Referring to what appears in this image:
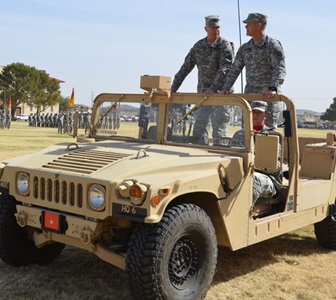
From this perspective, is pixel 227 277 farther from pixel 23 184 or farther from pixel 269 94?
pixel 23 184

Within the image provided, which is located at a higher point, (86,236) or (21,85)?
(21,85)

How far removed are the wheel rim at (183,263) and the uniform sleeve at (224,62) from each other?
2458mm

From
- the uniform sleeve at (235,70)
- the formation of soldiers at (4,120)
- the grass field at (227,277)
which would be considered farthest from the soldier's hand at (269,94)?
the formation of soldiers at (4,120)

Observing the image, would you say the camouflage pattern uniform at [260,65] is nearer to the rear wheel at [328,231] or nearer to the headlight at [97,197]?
the rear wheel at [328,231]

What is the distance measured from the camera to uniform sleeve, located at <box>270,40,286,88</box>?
5.33 meters

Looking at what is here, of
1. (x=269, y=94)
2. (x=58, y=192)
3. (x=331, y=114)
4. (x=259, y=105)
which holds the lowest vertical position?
(x=58, y=192)

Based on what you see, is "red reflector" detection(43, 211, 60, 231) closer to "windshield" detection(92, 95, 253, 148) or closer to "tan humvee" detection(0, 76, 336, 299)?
"tan humvee" detection(0, 76, 336, 299)

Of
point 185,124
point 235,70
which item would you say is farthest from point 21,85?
point 185,124

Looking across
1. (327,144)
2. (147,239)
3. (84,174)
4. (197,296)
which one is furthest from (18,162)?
(327,144)

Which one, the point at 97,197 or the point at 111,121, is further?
the point at 111,121

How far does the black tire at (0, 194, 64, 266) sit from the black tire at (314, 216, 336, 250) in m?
2.99

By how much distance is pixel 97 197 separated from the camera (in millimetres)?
3707

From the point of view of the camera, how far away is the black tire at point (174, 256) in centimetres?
356

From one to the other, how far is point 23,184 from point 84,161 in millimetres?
519
